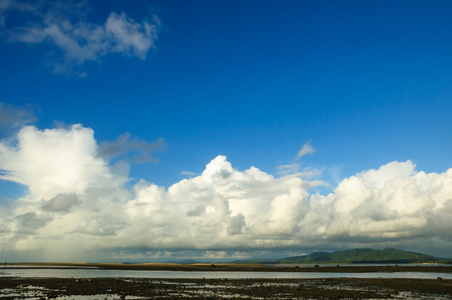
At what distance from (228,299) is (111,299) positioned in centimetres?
1637

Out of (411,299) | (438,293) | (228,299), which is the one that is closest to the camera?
(228,299)

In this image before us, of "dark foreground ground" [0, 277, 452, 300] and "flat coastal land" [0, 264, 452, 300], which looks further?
"flat coastal land" [0, 264, 452, 300]

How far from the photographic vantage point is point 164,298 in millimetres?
43281

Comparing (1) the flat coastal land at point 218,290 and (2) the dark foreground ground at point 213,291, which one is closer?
(2) the dark foreground ground at point 213,291

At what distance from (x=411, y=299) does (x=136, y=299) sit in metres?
39.8

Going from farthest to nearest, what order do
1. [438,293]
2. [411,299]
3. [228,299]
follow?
[438,293], [411,299], [228,299]

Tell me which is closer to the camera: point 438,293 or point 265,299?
point 265,299

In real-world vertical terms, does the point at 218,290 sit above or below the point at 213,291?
below

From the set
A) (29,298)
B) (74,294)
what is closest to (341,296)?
(74,294)

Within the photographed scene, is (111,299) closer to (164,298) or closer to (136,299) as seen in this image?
(136,299)

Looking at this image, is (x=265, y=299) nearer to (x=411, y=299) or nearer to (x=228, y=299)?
(x=228, y=299)

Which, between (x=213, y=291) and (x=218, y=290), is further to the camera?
(x=218, y=290)

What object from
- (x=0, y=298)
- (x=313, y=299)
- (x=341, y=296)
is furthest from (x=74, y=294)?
(x=341, y=296)

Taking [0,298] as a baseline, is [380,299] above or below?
below
